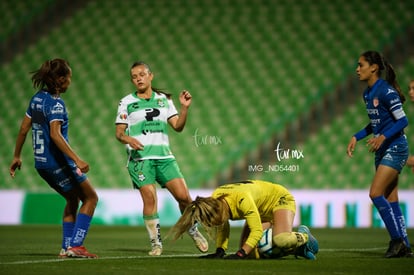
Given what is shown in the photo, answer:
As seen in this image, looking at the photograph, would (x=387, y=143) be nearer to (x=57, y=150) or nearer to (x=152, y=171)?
(x=152, y=171)

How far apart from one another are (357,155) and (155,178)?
803 cm

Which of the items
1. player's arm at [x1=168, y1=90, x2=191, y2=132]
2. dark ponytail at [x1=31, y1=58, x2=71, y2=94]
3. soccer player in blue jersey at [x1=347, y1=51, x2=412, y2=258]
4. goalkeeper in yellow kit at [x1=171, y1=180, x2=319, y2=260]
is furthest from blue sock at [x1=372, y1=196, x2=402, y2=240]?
dark ponytail at [x1=31, y1=58, x2=71, y2=94]

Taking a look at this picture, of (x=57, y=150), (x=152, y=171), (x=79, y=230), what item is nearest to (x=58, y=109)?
(x=57, y=150)

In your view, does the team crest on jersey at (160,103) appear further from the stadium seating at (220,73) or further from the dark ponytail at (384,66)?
the stadium seating at (220,73)

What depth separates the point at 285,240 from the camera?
22.5ft

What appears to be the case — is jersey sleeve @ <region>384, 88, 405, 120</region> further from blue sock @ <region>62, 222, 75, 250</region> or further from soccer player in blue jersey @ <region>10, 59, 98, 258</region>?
blue sock @ <region>62, 222, 75, 250</region>

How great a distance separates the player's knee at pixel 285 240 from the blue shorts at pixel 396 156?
3.95 feet

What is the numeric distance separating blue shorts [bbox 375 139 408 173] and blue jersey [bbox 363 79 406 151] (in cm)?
6

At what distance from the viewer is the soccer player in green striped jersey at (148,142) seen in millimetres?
7809

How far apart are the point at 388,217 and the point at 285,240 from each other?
1.06 m

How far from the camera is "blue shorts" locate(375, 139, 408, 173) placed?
741cm

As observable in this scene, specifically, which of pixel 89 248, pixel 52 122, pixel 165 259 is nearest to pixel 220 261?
pixel 165 259

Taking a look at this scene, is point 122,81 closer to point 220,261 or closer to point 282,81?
point 282,81

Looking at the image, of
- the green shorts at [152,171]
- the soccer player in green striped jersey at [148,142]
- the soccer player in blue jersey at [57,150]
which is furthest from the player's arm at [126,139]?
the soccer player in blue jersey at [57,150]
